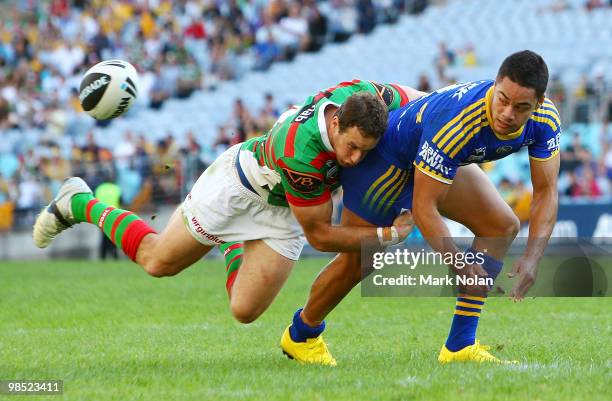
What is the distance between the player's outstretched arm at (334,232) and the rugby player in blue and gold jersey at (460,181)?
0.20 meters

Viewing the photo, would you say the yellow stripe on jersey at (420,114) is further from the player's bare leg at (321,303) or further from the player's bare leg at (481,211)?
the player's bare leg at (321,303)

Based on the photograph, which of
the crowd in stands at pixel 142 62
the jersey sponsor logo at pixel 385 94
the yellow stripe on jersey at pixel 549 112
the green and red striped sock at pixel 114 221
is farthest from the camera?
the crowd in stands at pixel 142 62

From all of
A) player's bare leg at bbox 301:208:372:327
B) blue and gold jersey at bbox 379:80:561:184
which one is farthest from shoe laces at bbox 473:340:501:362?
blue and gold jersey at bbox 379:80:561:184

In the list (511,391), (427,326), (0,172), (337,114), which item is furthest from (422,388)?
(0,172)

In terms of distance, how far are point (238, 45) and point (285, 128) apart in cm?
2005

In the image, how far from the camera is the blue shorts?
21.1 ft

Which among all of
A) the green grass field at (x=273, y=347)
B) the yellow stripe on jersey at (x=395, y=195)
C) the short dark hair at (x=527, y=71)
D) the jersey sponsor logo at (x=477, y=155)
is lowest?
the green grass field at (x=273, y=347)

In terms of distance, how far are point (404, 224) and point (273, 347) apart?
5.86 feet

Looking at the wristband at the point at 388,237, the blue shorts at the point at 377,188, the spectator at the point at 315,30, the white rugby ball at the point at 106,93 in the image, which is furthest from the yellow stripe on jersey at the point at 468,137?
the spectator at the point at 315,30

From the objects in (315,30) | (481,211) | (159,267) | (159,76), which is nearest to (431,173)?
(481,211)

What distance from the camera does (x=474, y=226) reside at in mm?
6648

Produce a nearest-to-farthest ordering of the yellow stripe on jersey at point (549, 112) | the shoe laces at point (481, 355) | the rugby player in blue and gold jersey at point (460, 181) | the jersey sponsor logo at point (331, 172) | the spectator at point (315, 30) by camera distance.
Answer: the rugby player in blue and gold jersey at point (460, 181), the yellow stripe on jersey at point (549, 112), the jersey sponsor logo at point (331, 172), the shoe laces at point (481, 355), the spectator at point (315, 30)

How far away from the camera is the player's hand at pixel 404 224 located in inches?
251

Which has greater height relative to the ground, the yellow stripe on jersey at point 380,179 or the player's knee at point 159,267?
the yellow stripe on jersey at point 380,179
